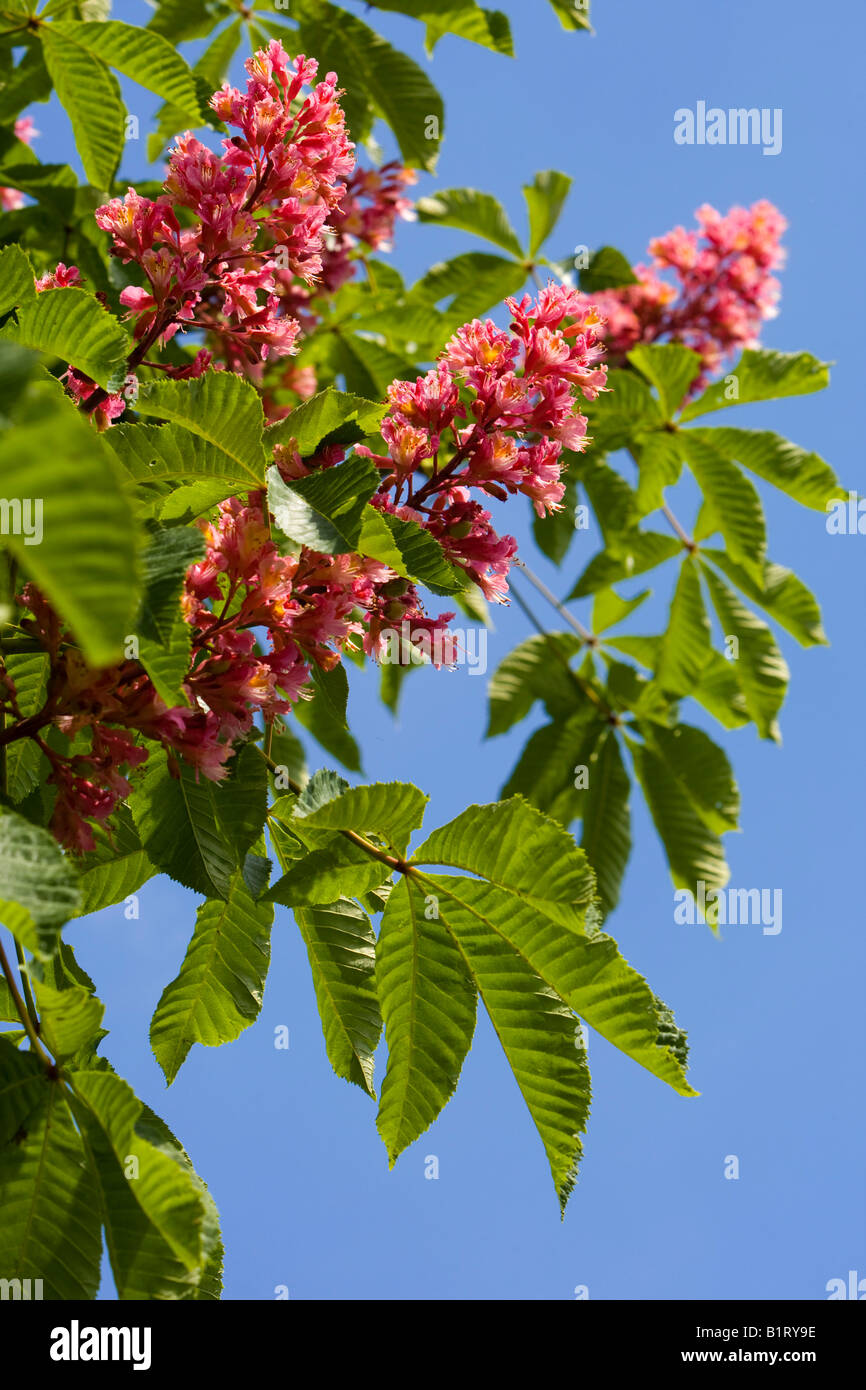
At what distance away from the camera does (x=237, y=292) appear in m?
1.89

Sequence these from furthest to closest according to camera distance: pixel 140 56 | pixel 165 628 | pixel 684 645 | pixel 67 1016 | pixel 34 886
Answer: pixel 684 645
pixel 140 56
pixel 67 1016
pixel 165 628
pixel 34 886

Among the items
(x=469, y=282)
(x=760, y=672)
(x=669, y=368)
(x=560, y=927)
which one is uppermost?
(x=469, y=282)

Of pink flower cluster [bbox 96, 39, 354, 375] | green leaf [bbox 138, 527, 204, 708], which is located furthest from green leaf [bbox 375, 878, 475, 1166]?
pink flower cluster [bbox 96, 39, 354, 375]

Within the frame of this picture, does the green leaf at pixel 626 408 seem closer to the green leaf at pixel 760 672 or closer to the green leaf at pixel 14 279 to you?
the green leaf at pixel 760 672

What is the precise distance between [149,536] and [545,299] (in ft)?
2.49

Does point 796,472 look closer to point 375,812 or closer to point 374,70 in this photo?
point 374,70

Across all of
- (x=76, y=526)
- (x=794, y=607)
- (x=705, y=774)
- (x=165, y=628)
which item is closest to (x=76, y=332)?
(x=165, y=628)

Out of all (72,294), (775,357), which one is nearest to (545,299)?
(72,294)

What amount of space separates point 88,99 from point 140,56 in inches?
6.0

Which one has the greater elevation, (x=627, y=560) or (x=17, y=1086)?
(x=627, y=560)

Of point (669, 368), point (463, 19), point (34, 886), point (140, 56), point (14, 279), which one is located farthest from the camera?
point (669, 368)

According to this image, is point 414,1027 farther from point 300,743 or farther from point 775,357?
point 775,357

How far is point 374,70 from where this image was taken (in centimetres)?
318

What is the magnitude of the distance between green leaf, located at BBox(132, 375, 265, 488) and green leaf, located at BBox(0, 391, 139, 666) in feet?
2.58
